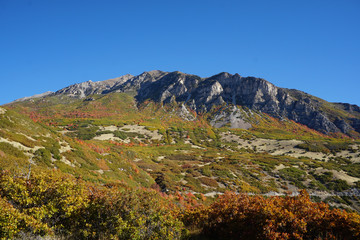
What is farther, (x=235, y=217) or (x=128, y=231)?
(x=235, y=217)

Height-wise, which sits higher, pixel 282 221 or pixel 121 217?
pixel 121 217

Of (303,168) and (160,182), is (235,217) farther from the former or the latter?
(303,168)

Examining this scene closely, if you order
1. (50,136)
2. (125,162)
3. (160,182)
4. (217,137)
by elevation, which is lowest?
(160,182)

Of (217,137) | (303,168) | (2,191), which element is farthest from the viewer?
(217,137)

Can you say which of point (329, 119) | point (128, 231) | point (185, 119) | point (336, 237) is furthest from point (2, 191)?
point (329, 119)

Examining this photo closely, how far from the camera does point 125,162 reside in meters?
30.9

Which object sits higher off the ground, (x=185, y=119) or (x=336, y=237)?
(x=185, y=119)

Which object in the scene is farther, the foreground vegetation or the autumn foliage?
the autumn foliage

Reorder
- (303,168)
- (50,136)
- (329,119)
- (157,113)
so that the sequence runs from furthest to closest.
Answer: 1. (157,113)
2. (329,119)
3. (303,168)
4. (50,136)

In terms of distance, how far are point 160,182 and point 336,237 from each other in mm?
25277

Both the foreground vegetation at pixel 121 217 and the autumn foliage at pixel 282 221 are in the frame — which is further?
the autumn foliage at pixel 282 221

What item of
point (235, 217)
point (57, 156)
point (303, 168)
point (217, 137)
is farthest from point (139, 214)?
point (217, 137)

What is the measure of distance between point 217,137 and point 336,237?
110701 mm

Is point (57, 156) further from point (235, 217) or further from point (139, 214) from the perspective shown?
point (235, 217)
